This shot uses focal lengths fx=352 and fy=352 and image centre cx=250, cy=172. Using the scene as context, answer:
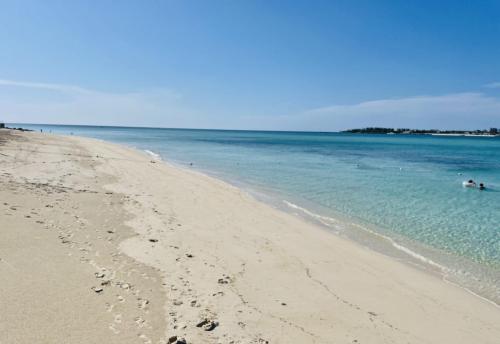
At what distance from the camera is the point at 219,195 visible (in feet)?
56.9

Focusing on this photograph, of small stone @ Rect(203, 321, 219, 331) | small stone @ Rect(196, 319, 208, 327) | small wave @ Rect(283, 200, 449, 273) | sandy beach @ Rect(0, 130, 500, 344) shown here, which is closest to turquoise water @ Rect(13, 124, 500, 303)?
small wave @ Rect(283, 200, 449, 273)

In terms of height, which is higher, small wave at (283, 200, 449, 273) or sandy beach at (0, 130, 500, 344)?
sandy beach at (0, 130, 500, 344)

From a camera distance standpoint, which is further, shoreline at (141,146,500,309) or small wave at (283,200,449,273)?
small wave at (283,200,449,273)

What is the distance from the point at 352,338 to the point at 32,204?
9844mm

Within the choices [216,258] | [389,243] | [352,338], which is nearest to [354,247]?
[389,243]

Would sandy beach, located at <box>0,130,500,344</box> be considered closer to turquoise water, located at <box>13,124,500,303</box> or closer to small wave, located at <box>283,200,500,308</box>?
small wave, located at <box>283,200,500,308</box>

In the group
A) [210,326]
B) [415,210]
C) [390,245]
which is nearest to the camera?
[210,326]

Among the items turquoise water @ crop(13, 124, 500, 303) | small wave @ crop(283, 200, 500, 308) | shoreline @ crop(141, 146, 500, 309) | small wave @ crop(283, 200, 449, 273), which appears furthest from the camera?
turquoise water @ crop(13, 124, 500, 303)

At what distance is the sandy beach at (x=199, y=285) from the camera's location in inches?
201

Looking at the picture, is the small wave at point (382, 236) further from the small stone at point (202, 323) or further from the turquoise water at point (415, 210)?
the small stone at point (202, 323)

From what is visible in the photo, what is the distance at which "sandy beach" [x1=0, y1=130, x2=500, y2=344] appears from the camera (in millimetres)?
5105

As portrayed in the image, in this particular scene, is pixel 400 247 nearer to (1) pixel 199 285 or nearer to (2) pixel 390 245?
(2) pixel 390 245

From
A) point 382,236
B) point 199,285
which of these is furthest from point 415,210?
point 199,285

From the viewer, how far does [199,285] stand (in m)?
6.71
